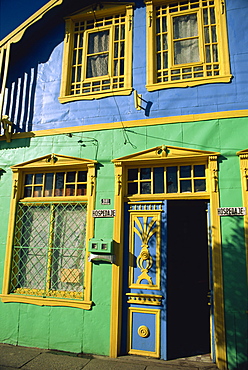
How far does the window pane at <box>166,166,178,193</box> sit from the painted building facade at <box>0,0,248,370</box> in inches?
0.9

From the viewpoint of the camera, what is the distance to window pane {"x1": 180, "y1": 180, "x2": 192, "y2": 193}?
5.98 m

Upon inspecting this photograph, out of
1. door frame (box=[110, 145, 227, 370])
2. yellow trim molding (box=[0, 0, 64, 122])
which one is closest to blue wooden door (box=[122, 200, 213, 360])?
door frame (box=[110, 145, 227, 370])

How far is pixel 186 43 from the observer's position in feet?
22.1

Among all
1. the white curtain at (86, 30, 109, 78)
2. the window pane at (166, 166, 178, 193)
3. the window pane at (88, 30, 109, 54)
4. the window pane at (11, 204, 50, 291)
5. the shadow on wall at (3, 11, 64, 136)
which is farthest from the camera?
the shadow on wall at (3, 11, 64, 136)

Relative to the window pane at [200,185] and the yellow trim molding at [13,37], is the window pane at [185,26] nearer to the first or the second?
the yellow trim molding at [13,37]

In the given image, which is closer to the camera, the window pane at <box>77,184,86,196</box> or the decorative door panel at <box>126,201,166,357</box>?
the decorative door panel at <box>126,201,166,357</box>

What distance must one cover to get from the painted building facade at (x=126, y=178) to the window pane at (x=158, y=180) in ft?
0.10

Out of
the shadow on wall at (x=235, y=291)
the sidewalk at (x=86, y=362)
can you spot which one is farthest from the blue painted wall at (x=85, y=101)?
the sidewalk at (x=86, y=362)

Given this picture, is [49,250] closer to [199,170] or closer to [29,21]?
[199,170]

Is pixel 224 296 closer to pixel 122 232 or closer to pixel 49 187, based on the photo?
pixel 122 232

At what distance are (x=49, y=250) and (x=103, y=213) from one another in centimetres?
154

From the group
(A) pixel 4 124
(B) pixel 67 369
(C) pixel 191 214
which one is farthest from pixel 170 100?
(B) pixel 67 369

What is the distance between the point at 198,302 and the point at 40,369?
3791 mm

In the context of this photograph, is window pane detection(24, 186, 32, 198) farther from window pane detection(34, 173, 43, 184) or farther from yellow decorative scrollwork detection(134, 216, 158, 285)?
yellow decorative scrollwork detection(134, 216, 158, 285)
